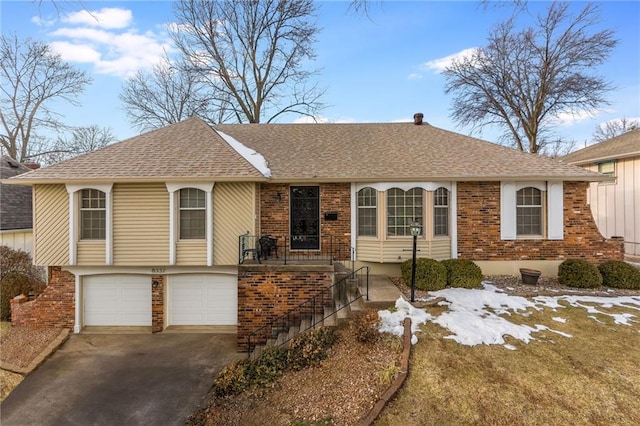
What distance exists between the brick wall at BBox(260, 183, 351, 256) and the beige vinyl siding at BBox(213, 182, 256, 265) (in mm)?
1007

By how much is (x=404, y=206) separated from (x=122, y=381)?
8.73 m

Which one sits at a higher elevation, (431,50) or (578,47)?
(578,47)

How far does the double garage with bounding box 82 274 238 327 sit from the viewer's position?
8773mm

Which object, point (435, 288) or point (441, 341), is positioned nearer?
point (441, 341)

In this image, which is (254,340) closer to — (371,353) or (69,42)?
(371,353)

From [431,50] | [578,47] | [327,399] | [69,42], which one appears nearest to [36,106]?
[69,42]

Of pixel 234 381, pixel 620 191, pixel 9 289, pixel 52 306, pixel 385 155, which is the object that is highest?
pixel 385 155

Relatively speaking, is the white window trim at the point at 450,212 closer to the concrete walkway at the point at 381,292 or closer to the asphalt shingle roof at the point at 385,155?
the asphalt shingle roof at the point at 385,155

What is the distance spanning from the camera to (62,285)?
8.53 meters

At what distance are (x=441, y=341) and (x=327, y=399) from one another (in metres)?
2.34

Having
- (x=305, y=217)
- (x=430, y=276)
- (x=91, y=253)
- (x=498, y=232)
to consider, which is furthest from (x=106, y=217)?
(x=498, y=232)

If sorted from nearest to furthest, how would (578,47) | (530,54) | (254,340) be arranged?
(254,340) < (578,47) < (530,54)

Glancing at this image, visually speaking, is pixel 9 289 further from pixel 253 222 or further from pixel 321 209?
pixel 321 209

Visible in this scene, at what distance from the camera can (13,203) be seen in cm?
1190
